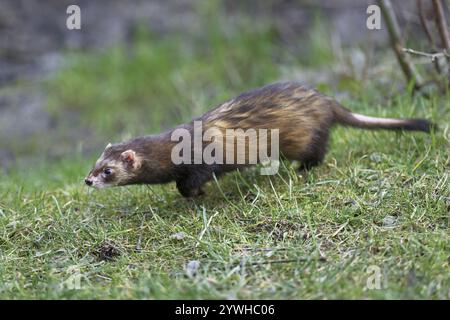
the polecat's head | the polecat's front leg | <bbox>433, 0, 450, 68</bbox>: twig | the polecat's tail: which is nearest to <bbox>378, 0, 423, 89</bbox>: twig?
<bbox>433, 0, 450, 68</bbox>: twig

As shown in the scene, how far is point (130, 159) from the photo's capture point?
544 centimetres

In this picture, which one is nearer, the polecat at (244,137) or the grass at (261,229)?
the grass at (261,229)

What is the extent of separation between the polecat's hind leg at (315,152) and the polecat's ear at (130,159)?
135 cm

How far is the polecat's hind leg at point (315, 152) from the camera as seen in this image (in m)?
5.74

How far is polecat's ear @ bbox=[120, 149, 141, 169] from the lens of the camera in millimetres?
5422

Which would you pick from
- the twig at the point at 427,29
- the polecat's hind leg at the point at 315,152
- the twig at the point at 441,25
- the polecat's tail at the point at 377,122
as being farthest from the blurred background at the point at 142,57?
the polecat's hind leg at the point at 315,152

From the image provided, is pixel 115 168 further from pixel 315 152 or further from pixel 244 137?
pixel 315 152

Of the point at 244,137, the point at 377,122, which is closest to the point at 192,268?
the point at 244,137

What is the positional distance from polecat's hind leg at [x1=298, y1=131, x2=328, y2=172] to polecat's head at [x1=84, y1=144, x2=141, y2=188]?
1377 millimetres

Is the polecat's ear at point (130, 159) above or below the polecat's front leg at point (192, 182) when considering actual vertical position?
above

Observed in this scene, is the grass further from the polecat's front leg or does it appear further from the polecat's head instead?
the polecat's head

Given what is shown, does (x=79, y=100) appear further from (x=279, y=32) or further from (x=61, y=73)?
(x=279, y=32)

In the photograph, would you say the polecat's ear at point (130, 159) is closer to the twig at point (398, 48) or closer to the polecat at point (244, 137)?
the polecat at point (244, 137)

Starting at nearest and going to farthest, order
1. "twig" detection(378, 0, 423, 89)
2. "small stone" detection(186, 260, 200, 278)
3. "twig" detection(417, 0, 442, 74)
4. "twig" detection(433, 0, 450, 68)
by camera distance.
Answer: "small stone" detection(186, 260, 200, 278) < "twig" detection(433, 0, 450, 68) < "twig" detection(417, 0, 442, 74) < "twig" detection(378, 0, 423, 89)
